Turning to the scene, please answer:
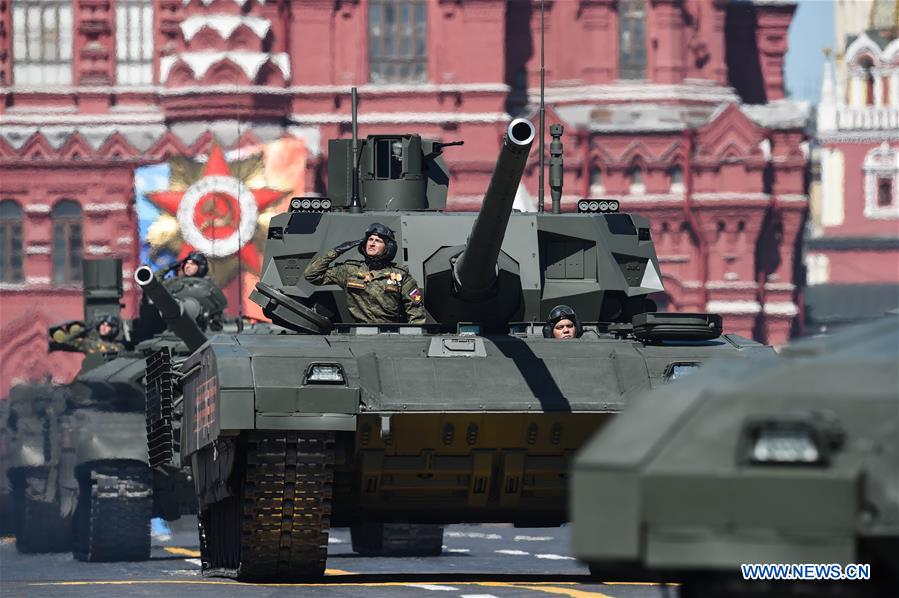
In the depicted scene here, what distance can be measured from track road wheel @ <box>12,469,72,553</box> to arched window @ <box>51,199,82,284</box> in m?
36.7

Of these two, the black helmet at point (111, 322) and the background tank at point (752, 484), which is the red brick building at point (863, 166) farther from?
the background tank at point (752, 484)

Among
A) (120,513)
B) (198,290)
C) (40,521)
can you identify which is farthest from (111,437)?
(40,521)

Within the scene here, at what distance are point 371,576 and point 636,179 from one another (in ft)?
161

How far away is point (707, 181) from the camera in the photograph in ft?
213

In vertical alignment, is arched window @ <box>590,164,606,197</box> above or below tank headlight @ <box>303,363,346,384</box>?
above

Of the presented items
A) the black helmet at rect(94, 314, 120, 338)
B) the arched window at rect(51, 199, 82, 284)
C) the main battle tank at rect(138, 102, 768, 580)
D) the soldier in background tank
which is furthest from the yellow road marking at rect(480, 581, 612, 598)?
the arched window at rect(51, 199, 82, 284)

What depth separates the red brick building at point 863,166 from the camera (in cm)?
11450

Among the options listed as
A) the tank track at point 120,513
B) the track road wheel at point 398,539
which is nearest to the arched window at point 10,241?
the tank track at point 120,513

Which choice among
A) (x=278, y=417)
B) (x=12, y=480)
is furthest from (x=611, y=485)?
(x=12, y=480)

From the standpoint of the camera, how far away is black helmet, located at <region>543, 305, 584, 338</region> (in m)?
15.7

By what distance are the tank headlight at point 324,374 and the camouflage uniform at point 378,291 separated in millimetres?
1659

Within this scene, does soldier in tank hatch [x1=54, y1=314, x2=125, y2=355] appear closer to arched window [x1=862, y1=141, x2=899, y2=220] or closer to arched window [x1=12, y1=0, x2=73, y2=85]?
arched window [x1=12, y1=0, x2=73, y2=85]

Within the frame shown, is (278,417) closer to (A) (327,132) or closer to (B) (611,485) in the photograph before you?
(B) (611,485)

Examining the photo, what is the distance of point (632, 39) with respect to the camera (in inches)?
2598
